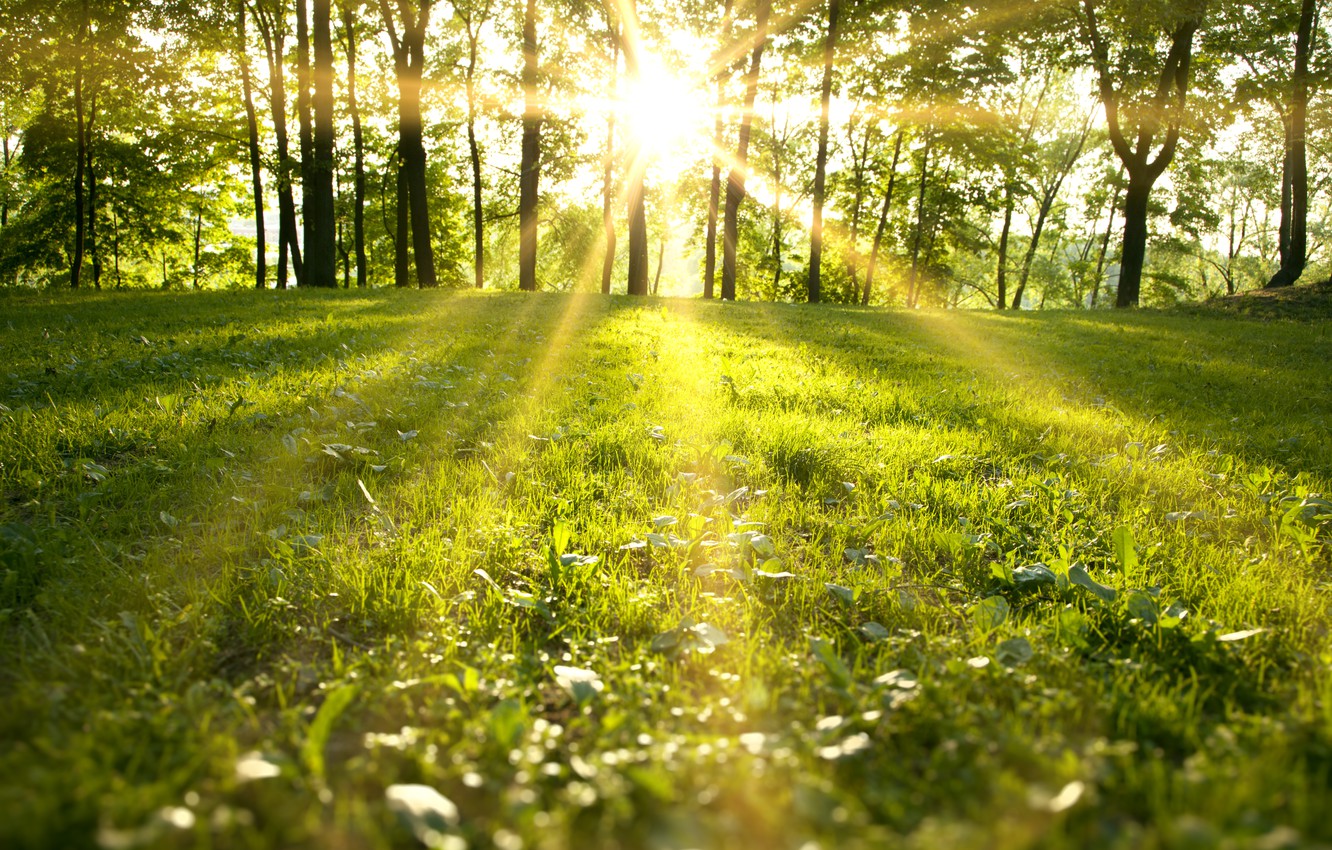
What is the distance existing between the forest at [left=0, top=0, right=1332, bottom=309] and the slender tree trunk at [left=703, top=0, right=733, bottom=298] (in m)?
0.13

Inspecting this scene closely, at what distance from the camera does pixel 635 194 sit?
66.9 feet

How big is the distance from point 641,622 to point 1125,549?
1883 millimetres

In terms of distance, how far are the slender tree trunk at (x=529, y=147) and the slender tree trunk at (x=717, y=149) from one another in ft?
20.4

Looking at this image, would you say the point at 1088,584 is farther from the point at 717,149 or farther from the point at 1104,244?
the point at 1104,244

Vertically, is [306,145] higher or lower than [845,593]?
higher

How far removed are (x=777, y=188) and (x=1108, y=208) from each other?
72.5 feet

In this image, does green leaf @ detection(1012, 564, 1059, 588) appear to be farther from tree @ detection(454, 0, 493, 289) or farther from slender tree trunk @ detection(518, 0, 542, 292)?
tree @ detection(454, 0, 493, 289)

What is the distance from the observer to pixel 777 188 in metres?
37.8

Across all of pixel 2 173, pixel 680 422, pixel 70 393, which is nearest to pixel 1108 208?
pixel 680 422

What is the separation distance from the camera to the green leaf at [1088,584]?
2145 mm

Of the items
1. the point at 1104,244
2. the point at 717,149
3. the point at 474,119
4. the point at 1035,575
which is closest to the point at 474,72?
the point at 474,119

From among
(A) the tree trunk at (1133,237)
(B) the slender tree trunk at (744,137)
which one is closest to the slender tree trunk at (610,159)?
(B) the slender tree trunk at (744,137)

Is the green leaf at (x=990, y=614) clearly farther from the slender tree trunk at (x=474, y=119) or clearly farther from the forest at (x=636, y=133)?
the slender tree trunk at (x=474, y=119)

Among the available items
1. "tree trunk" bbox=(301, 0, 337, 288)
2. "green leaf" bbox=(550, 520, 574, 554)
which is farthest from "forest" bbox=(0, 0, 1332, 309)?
"green leaf" bbox=(550, 520, 574, 554)
